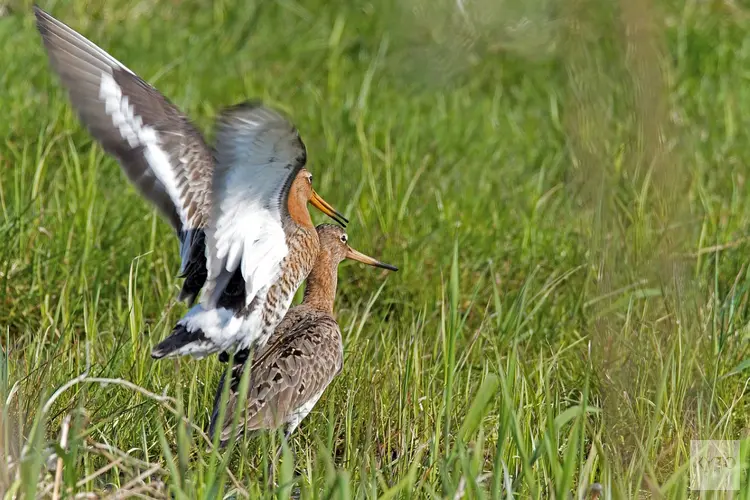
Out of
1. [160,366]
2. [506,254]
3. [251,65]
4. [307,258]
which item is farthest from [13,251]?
[251,65]

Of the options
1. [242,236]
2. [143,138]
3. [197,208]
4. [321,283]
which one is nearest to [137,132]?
[143,138]

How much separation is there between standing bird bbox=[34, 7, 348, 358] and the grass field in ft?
0.85

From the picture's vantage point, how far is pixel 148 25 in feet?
25.5

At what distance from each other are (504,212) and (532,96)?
209 cm

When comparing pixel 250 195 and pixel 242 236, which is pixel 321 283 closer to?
pixel 242 236

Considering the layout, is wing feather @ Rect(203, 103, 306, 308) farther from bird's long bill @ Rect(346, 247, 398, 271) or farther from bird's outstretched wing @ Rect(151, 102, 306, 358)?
bird's long bill @ Rect(346, 247, 398, 271)
